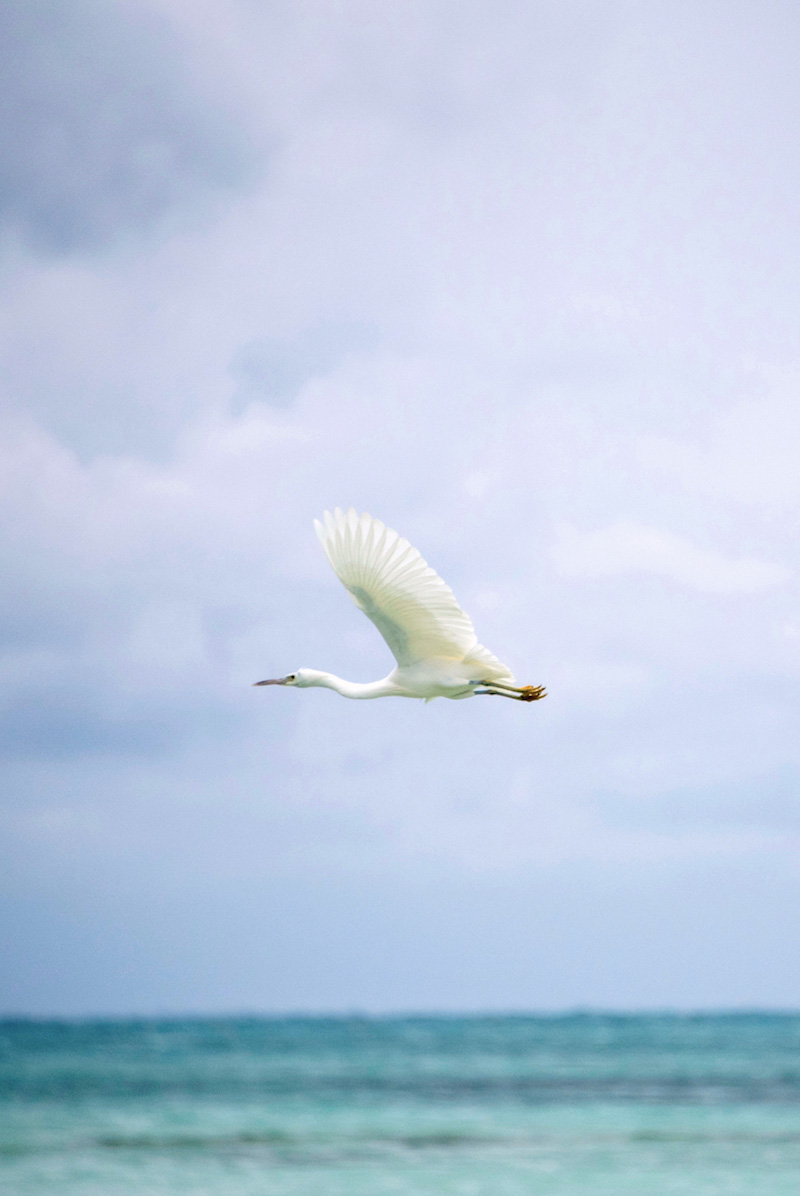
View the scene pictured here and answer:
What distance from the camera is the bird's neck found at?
10.4 metres

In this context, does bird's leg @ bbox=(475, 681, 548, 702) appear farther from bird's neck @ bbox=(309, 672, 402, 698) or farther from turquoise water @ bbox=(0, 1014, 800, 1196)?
turquoise water @ bbox=(0, 1014, 800, 1196)

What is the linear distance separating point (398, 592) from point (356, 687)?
51.2 inches

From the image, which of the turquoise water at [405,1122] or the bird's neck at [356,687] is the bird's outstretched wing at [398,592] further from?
the turquoise water at [405,1122]

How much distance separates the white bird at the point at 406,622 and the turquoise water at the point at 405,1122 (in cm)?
770

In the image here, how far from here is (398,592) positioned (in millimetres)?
9555

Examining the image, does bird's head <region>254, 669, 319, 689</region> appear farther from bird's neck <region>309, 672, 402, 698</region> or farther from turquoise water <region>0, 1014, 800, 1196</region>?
turquoise water <region>0, 1014, 800, 1196</region>

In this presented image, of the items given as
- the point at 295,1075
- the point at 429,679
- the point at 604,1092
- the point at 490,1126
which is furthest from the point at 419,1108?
the point at 429,679

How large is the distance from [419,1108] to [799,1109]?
6.04 metres

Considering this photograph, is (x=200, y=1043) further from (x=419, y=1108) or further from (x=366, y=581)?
(x=366, y=581)

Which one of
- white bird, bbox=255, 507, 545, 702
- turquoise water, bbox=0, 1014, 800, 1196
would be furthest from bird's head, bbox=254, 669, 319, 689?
turquoise water, bbox=0, 1014, 800, 1196

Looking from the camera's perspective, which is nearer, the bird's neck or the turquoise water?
the bird's neck

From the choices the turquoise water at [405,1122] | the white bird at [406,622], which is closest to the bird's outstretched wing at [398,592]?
the white bird at [406,622]

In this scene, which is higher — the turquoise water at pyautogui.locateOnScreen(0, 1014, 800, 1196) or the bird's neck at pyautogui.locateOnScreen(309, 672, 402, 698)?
the bird's neck at pyautogui.locateOnScreen(309, 672, 402, 698)

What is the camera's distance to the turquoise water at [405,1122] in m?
15.9
